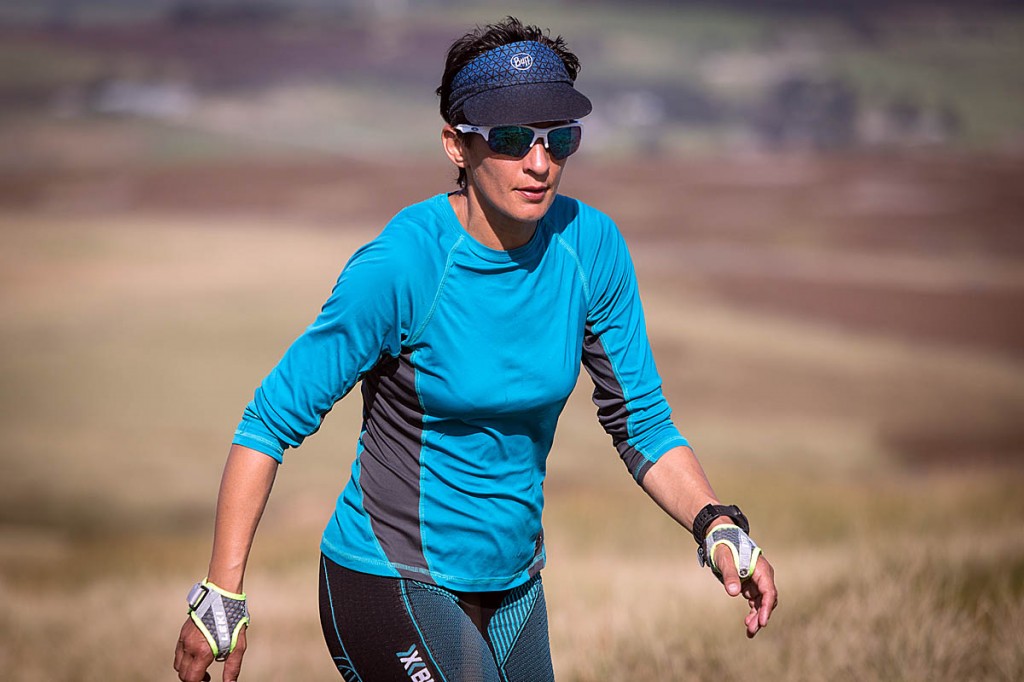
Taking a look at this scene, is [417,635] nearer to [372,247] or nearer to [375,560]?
[375,560]

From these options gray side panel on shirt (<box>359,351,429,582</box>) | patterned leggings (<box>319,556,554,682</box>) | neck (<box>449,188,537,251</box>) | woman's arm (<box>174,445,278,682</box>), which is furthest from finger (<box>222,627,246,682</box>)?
neck (<box>449,188,537,251</box>)

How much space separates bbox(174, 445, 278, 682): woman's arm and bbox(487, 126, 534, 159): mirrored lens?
2.81ft

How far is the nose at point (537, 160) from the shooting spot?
107 inches

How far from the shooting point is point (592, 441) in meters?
17.3

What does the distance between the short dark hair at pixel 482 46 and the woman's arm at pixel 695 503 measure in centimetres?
86

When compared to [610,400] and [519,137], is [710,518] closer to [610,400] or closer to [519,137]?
[610,400]

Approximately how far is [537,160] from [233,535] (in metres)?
1.04

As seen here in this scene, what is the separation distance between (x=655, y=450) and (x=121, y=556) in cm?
1066

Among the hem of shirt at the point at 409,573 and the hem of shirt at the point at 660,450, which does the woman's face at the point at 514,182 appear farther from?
the hem of shirt at the point at 409,573

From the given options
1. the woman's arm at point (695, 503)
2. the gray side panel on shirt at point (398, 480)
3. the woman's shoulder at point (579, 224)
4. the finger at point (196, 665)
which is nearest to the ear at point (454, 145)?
the woman's shoulder at point (579, 224)

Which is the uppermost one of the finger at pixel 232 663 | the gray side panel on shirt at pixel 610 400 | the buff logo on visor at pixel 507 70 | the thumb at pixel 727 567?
the buff logo on visor at pixel 507 70

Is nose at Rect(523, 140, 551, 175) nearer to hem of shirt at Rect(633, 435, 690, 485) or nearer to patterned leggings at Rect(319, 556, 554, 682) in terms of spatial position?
hem of shirt at Rect(633, 435, 690, 485)

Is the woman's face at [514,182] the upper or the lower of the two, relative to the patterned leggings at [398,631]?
upper

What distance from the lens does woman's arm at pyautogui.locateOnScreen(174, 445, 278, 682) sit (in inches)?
99.4
